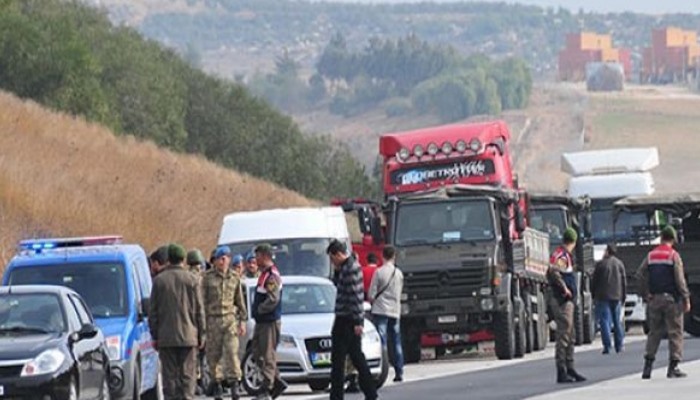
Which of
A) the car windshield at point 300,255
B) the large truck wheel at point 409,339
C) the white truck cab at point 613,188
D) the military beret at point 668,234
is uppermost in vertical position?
the white truck cab at point 613,188

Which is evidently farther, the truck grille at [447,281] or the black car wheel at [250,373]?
the truck grille at [447,281]

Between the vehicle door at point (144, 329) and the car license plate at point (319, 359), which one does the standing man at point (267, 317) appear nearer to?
the vehicle door at point (144, 329)

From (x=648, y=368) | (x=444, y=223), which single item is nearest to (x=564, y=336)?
(x=648, y=368)

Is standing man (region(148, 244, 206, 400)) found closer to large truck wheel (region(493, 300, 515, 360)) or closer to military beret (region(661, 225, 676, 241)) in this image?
military beret (region(661, 225, 676, 241))

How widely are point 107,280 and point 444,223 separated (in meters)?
12.2

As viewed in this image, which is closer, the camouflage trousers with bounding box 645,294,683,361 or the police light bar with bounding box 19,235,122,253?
the police light bar with bounding box 19,235,122,253

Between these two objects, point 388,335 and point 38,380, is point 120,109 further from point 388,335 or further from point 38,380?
point 38,380

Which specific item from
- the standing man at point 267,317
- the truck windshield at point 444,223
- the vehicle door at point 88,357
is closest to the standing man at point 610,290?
the truck windshield at point 444,223

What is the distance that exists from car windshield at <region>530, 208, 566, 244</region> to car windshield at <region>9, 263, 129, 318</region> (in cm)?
2018

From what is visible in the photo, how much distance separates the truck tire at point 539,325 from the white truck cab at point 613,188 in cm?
552

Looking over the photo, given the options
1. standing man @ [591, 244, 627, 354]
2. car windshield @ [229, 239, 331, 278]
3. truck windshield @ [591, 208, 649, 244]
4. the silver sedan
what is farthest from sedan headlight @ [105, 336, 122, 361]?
truck windshield @ [591, 208, 649, 244]

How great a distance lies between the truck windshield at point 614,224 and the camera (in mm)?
48719

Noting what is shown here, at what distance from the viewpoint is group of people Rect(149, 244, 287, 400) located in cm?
2427

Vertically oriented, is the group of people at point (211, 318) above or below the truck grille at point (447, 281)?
below
